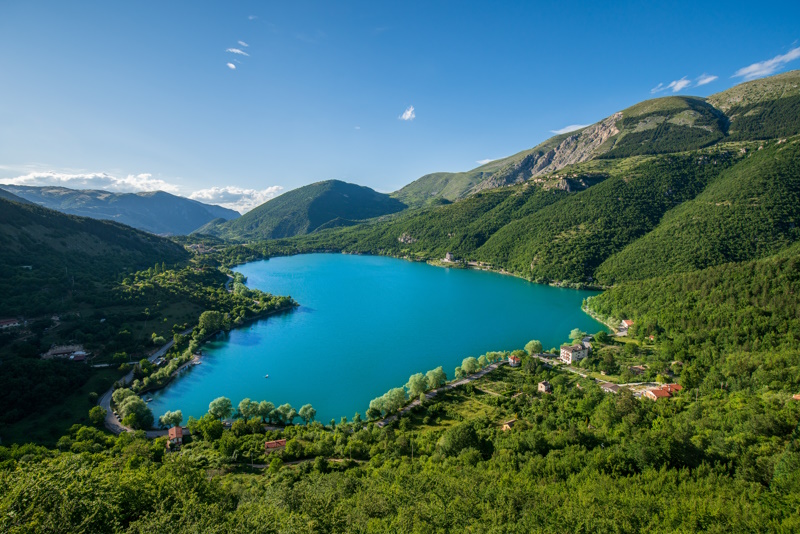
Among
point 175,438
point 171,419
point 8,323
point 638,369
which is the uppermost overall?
point 8,323

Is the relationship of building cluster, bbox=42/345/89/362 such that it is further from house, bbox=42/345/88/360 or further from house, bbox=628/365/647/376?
house, bbox=628/365/647/376

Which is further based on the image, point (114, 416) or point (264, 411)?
point (114, 416)

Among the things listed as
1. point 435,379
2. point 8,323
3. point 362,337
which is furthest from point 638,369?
point 8,323

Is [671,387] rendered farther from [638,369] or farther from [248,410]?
[248,410]

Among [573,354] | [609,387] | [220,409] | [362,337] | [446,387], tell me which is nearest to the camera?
[220,409]

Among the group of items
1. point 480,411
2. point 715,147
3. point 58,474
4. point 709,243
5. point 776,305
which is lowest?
point 480,411

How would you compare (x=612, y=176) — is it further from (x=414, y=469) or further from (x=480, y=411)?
(x=414, y=469)

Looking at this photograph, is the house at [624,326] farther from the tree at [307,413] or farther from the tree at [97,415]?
the tree at [97,415]

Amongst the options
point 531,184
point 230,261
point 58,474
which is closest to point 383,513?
point 58,474
